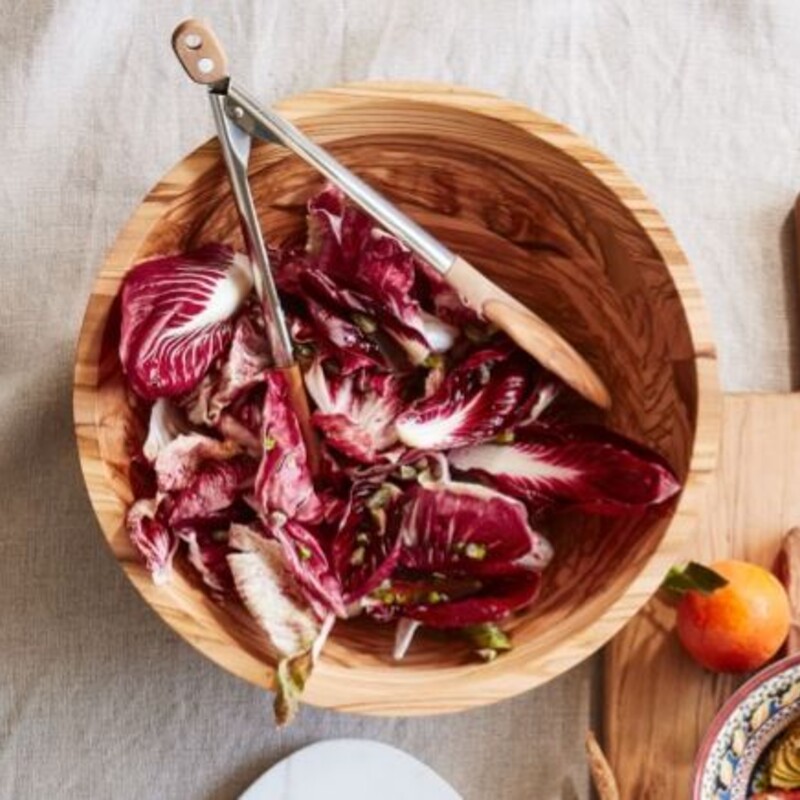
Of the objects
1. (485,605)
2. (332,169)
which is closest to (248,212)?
(332,169)

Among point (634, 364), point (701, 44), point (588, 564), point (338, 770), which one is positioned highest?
point (701, 44)

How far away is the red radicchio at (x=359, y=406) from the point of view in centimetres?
83

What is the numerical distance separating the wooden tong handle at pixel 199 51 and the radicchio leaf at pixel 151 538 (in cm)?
25

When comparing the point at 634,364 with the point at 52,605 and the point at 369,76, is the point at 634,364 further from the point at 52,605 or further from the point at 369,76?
the point at 52,605

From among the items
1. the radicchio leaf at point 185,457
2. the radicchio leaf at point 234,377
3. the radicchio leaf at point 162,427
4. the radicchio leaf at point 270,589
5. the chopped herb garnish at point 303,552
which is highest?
the radicchio leaf at point 234,377

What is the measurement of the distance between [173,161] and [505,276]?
0.26 metres

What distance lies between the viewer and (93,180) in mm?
962

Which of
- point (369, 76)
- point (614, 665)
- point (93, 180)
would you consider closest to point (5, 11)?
point (93, 180)

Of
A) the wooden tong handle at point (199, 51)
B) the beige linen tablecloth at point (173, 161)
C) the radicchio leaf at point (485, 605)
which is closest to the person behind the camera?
the wooden tong handle at point (199, 51)

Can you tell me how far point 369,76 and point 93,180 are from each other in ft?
0.69

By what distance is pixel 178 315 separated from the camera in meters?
0.80

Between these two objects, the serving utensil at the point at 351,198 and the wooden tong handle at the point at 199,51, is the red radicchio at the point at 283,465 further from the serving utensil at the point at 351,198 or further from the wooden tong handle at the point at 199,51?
the wooden tong handle at the point at 199,51

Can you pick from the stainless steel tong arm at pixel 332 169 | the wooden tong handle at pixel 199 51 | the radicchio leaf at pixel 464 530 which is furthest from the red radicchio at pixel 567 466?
the wooden tong handle at pixel 199 51

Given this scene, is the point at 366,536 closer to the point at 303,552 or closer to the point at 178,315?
the point at 303,552
